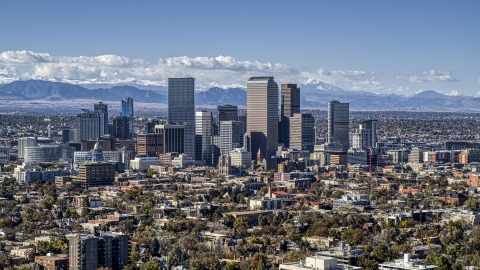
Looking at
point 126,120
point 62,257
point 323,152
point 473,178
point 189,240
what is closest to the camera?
point 62,257

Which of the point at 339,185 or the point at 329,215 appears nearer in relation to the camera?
the point at 329,215

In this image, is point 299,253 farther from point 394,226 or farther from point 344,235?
point 394,226

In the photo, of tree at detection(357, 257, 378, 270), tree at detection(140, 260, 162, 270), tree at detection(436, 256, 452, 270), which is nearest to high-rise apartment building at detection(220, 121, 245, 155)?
tree at detection(140, 260, 162, 270)

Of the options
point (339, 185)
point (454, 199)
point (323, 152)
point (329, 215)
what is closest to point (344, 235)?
point (329, 215)

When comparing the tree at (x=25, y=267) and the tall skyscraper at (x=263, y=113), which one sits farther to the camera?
the tall skyscraper at (x=263, y=113)

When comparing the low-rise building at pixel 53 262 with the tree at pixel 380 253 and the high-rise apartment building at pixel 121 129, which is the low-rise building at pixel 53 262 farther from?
the high-rise apartment building at pixel 121 129

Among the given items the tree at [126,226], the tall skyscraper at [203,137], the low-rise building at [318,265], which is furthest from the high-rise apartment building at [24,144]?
the low-rise building at [318,265]

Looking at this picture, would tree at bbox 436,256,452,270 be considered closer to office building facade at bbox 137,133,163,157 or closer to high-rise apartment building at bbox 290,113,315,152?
office building facade at bbox 137,133,163,157
